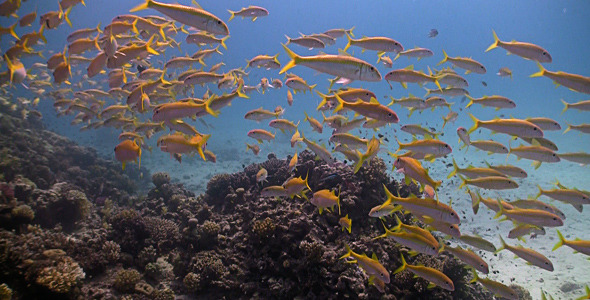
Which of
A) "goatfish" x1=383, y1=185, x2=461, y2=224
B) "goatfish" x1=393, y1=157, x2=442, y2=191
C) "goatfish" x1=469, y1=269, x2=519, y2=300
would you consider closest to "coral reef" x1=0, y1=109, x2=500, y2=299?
"goatfish" x1=469, y1=269, x2=519, y2=300

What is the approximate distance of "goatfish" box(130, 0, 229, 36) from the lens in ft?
12.7

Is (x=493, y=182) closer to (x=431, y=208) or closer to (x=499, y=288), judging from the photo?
(x=499, y=288)

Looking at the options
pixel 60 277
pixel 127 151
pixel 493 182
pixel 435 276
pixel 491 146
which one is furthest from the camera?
pixel 491 146

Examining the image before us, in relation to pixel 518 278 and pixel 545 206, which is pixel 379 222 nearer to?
pixel 545 206

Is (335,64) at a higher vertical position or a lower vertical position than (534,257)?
higher

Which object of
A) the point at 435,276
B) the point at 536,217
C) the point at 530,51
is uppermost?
the point at 530,51

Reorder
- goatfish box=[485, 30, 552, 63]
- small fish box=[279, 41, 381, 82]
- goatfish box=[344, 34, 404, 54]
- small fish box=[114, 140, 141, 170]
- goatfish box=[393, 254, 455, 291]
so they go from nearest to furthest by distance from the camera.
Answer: small fish box=[279, 41, 381, 82], goatfish box=[393, 254, 455, 291], small fish box=[114, 140, 141, 170], goatfish box=[344, 34, 404, 54], goatfish box=[485, 30, 552, 63]

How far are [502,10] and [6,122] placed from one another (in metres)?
161

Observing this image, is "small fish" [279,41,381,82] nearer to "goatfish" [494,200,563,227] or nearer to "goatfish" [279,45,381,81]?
"goatfish" [279,45,381,81]

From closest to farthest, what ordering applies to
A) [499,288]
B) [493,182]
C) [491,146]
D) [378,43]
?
[499,288], [493,182], [378,43], [491,146]

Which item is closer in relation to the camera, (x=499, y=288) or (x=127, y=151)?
(x=499, y=288)

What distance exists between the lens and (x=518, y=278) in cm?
898

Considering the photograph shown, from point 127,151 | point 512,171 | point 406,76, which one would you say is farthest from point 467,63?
point 127,151

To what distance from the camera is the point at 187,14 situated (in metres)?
3.98
